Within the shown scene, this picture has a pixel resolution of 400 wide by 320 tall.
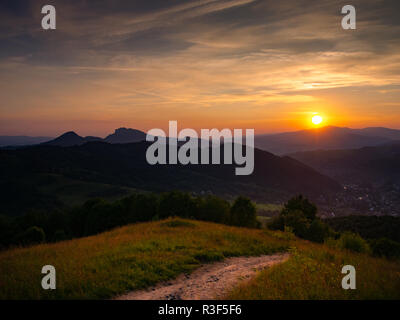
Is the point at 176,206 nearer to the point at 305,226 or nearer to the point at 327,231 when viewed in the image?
the point at 305,226

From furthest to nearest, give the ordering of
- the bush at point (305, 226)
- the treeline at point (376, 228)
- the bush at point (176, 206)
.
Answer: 1. the treeline at point (376, 228)
2. the bush at point (176, 206)
3. the bush at point (305, 226)

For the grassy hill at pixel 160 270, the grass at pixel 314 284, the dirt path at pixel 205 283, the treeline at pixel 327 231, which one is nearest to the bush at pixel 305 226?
the treeline at pixel 327 231

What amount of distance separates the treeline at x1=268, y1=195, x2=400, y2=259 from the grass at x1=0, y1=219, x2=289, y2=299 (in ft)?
20.8

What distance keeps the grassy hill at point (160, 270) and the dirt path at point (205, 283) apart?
0.59 metres

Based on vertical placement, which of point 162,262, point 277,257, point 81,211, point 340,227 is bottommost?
point 340,227

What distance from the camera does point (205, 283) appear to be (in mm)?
12086

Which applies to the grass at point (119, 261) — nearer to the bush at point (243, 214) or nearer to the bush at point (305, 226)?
Result: the bush at point (305, 226)

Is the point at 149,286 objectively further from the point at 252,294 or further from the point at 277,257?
the point at 277,257

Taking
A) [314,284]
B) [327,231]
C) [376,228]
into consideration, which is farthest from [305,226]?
[376,228]

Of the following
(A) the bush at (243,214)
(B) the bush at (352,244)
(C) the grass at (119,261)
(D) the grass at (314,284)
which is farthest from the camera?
(A) the bush at (243,214)

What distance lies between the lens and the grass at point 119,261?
10.6m
